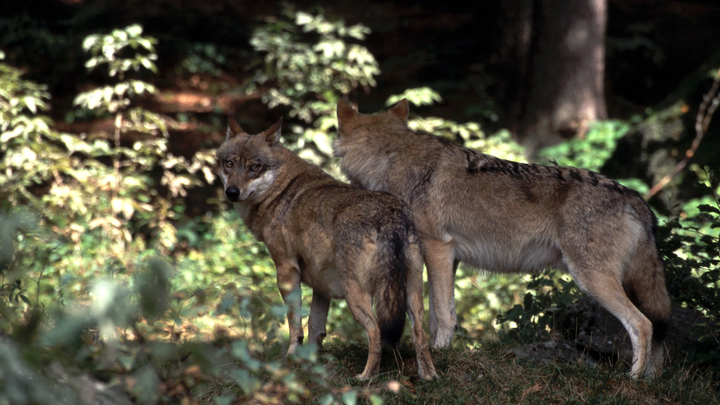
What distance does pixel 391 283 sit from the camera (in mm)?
4211

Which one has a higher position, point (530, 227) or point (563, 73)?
point (530, 227)

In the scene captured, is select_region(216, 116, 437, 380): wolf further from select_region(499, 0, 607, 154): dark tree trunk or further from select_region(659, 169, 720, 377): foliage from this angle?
select_region(499, 0, 607, 154): dark tree trunk

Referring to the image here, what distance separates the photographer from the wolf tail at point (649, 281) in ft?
16.5

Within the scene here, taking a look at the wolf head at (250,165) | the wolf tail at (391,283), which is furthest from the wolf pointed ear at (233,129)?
the wolf tail at (391,283)

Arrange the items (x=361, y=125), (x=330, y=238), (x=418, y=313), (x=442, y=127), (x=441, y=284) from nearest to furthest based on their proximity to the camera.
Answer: (x=418, y=313) → (x=330, y=238) → (x=441, y=284) → (x=361, y=125) → (x=442, y=127)

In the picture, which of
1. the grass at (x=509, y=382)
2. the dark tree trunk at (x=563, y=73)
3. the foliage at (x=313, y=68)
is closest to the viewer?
→ the grass at (x=509, y=382)

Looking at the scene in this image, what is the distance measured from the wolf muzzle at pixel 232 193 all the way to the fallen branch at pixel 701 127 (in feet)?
26.0

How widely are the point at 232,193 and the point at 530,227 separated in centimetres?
247

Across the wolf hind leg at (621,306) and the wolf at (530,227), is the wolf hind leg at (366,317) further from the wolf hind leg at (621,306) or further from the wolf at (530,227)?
the wolf hind leg at (621,306)

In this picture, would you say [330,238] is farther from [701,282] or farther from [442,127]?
[442,127]

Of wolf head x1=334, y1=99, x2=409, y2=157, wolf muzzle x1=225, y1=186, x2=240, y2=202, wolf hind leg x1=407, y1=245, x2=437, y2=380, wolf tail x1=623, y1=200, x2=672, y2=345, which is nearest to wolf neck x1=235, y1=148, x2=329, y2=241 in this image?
wolf muzzle x1=225, y1=186, x2=240, y2=202

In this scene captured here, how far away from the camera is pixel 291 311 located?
9.14 ft

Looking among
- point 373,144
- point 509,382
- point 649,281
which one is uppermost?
point 373,144

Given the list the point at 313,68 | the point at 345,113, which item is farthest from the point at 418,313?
the point at 313,68
